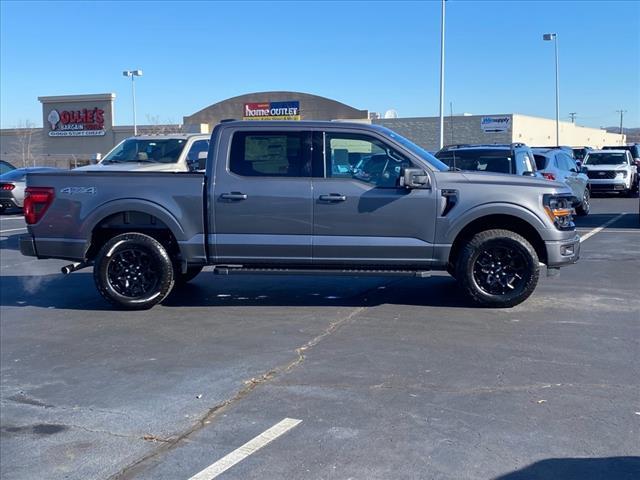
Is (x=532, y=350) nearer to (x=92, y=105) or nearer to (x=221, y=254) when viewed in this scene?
(x=221, y=254)

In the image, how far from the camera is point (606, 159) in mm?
26703

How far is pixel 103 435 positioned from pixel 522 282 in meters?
4.90

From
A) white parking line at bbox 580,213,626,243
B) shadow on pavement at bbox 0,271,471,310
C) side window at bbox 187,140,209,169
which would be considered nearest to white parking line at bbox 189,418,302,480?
shadow on pavement at bbox 0,271,471,310

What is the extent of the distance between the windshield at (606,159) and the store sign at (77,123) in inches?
1444

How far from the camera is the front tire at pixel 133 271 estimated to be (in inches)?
330

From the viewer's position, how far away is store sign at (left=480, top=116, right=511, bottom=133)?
46.0m

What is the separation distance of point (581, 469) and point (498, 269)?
4.12 metres

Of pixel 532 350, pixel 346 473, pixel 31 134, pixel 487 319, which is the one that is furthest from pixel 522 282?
pixel 31 134

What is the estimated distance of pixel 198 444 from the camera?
4.72 meters

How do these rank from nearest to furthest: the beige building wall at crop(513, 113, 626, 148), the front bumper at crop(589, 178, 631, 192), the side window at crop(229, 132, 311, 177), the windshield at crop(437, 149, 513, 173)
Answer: the side window at crop(229, 132, 311, 177) → the windshield at crop(437, 149, 513, 173) → the front bumper at crop(589, 178, 631, 192) → the beige building wall at crop(513, 113, 626, 148)

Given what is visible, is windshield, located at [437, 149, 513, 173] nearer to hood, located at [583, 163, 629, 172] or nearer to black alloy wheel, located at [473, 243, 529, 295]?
black alloy wheel, located at [473, 243, 529, 295]

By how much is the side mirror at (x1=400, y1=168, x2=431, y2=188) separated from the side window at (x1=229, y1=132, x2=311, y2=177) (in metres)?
1.08

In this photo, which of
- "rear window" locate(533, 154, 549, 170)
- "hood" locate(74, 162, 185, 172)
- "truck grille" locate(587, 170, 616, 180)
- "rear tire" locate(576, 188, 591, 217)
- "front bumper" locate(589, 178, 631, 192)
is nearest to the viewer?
"hood" locate(74, 162, 185, 172)

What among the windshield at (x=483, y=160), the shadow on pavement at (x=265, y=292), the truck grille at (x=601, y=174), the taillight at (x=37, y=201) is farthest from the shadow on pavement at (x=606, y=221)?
the taillight at (x=37, y=201)
